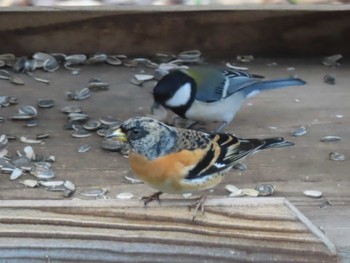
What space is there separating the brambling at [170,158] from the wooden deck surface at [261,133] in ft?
0.30

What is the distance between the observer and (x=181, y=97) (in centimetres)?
260

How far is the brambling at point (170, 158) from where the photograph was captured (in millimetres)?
1666

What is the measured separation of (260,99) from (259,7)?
24 centimetres

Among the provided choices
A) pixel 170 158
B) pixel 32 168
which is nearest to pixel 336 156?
pixel 170 158

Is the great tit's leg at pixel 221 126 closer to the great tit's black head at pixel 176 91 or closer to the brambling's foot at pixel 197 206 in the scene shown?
the great tit's black head at pixel 176 91

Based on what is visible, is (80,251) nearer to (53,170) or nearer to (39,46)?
(53,170)

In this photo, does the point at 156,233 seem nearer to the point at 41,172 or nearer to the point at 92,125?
the point at 41,172

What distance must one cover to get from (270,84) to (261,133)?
340 millimetres

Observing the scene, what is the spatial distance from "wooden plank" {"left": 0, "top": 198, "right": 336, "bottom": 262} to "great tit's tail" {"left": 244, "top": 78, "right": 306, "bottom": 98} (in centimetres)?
105

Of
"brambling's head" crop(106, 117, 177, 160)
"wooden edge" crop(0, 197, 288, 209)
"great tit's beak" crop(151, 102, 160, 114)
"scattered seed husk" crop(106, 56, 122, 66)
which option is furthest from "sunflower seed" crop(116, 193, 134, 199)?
"scattered seed husk" crop(106, 56, 122, 66)

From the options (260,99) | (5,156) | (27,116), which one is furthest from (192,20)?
(5,156)

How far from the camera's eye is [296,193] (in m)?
1.75

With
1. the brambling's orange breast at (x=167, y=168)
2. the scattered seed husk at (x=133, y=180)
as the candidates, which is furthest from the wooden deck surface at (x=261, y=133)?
the brambling's orange breast at (x=167, y=168)

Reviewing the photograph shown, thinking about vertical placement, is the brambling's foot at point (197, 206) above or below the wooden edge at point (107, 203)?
below
